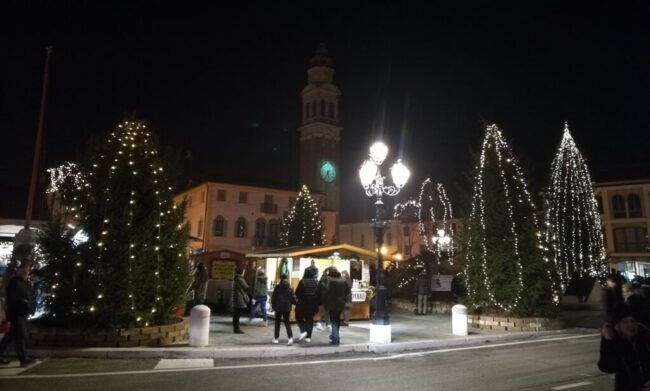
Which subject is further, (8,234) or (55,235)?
(8,234)

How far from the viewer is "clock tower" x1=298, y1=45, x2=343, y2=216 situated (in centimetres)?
6075

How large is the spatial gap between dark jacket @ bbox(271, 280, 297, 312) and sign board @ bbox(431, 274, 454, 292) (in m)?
15.2

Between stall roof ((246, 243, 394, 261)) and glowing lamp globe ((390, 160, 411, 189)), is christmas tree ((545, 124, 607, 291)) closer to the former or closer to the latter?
stall roof ((246, 243, 394, 261))

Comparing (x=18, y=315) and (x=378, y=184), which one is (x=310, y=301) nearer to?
(x=378, y=184)

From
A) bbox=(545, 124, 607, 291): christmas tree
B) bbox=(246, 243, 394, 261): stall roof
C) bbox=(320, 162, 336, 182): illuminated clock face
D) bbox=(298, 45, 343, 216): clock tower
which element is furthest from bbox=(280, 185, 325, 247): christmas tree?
bbox=(320, 162, 336, 182): illuminated clock face

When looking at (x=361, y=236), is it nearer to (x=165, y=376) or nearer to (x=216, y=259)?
(x=216, y=259)

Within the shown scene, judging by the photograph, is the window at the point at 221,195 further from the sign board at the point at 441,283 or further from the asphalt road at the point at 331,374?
the asphalt road at the point at 331,374

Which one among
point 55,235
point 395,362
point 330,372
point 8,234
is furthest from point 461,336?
point 8,234

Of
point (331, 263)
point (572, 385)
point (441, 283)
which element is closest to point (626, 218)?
point (441, 283)

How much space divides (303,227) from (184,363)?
28520 millimetres

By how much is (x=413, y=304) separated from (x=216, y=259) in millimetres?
9579

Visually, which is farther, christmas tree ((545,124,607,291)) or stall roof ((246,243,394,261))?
christmas tree ((545,124,607,291))

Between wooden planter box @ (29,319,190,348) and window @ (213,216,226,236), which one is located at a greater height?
window @ (213,216,226,236)

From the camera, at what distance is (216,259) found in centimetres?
2117
